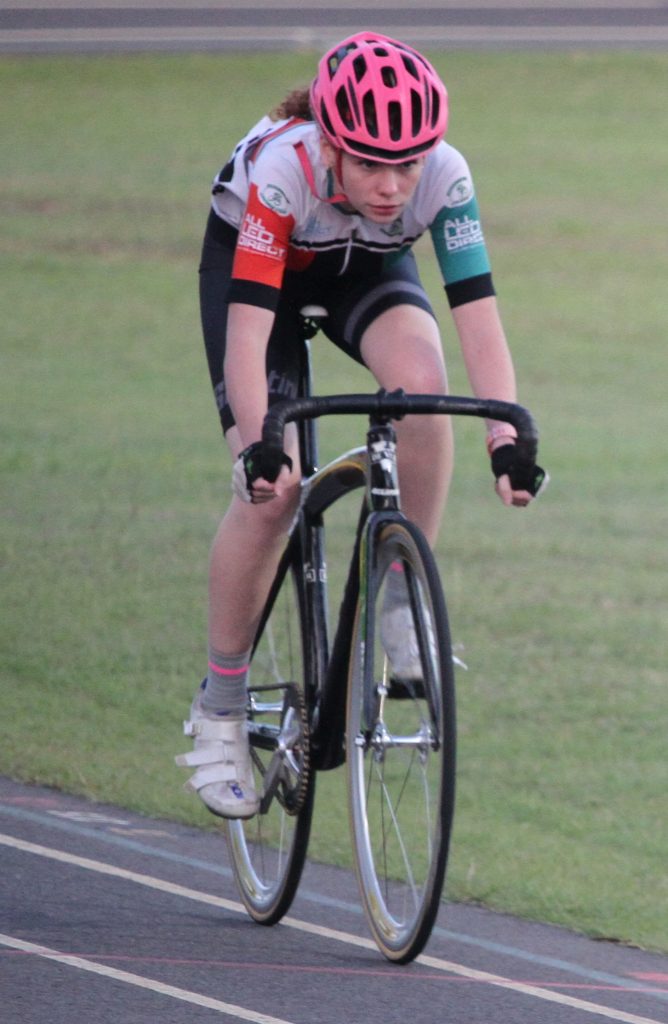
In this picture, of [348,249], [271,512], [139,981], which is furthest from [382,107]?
[139,981]

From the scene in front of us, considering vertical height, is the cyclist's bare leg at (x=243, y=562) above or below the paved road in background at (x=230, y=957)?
above

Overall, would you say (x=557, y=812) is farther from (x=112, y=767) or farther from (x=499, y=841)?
(x=112, y=767)

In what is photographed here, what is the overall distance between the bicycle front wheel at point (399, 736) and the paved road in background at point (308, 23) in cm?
2572

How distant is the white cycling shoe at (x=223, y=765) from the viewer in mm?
4996

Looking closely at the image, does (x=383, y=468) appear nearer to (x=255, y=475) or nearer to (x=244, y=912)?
(x=255, y=475)

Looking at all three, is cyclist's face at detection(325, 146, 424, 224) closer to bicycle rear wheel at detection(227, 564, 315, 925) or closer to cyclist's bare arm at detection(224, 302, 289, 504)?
cyclist's bare arm at detection(224, 302, 289, 504)

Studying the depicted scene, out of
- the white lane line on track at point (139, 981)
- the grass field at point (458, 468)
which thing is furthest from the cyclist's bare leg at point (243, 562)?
the grass field at point (458, 468)

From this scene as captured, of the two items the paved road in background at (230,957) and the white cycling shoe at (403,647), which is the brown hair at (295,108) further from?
the paved road in background at (230,957)

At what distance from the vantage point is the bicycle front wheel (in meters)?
4.09

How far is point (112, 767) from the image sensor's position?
6.51m

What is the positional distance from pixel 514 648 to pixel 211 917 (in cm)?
349

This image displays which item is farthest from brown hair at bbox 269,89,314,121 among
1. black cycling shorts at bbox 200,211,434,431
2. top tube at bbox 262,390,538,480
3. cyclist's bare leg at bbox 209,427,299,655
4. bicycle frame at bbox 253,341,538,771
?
top tube at bbox 262,390,538,480

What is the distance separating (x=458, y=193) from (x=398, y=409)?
60 centimetres

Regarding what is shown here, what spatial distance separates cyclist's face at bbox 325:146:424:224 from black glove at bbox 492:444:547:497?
1.98ft
